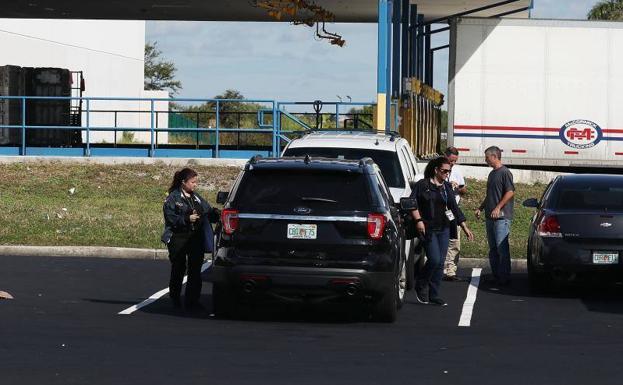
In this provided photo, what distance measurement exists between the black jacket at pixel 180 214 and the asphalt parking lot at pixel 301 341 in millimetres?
874

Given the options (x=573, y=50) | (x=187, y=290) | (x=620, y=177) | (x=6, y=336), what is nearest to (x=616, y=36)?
(x=573, y=50)

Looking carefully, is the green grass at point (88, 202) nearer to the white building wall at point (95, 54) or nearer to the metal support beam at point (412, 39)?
the metal support beam at point (412, 39)

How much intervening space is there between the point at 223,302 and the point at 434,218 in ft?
9.10

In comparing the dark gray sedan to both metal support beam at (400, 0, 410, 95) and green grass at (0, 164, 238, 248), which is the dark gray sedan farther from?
metal support beam at (400, 0, 410, 95)

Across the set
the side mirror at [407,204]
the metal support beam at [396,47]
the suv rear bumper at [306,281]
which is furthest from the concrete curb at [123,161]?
the suv rear bumper at [306,281]

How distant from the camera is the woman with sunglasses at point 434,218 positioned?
586 inches

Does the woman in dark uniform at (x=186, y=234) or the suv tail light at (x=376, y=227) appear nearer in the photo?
the suv tail light at (x=376, y=227)

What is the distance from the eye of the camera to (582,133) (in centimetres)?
3281

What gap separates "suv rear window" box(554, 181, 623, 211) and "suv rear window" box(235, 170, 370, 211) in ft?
13.2

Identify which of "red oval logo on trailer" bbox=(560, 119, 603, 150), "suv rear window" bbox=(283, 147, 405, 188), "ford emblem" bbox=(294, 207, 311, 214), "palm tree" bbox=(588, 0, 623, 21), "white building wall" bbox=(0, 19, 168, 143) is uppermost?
"palm tree" bbox=(588, 0, 623, 21)

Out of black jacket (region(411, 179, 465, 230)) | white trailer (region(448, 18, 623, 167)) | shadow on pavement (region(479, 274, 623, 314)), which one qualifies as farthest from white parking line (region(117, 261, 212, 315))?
white trailer (region(448, 18, 623, 167))

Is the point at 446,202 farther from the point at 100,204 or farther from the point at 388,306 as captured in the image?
the point at 100,204

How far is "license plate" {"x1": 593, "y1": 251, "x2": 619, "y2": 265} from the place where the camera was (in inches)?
613

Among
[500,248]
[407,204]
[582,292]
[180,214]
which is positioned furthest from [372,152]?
[180,214]
